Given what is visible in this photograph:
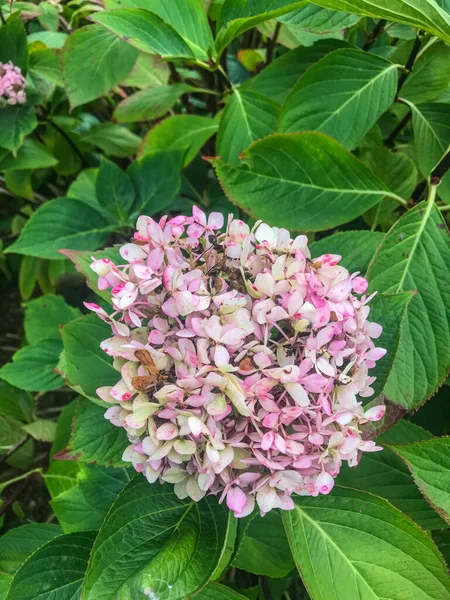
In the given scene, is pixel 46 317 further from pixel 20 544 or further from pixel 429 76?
pixel 429 76

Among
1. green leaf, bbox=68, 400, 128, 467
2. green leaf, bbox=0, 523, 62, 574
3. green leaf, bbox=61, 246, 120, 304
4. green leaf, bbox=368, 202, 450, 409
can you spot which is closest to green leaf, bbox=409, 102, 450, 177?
green leaf, bbox=368, 202, 450, 409

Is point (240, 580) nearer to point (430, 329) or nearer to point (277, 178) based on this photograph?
point (430, 329)

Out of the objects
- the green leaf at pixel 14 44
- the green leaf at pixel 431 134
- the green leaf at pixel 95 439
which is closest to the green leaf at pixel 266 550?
the green leaf at pixel 95 439

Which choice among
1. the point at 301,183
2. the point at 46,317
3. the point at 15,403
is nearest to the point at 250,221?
the point at 301,183

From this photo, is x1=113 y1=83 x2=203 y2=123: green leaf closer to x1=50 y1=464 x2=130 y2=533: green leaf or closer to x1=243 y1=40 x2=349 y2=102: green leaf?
x1=243 y1=40 x2=349 y2=102: green leaf

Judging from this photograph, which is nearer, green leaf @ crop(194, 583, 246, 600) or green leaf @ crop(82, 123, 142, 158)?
green leaf @ crop(194, 583, 246, 600)
